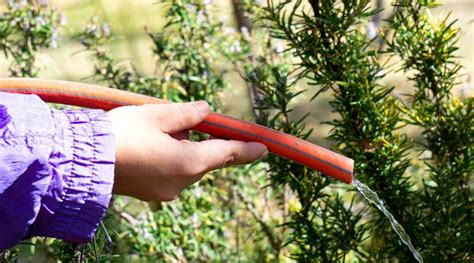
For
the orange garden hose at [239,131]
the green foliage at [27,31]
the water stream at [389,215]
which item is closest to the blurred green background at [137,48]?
the green foliage at [27,31]

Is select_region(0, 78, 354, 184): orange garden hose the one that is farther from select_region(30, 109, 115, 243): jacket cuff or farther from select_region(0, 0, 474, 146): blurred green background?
select_region(0, 0, 474, 146): blurred green background

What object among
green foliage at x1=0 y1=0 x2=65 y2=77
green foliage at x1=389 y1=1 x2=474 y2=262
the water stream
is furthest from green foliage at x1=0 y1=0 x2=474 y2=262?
green foliage at x1=0 y1=0 x2=65 y2=77

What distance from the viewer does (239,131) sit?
4.25ft

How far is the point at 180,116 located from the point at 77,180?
23 cm

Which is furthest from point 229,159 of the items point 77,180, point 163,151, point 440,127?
point 440,127

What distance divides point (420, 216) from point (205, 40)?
0.91m

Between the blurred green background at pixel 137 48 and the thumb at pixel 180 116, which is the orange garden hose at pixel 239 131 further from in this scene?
the blurred green background at pixel 137 48

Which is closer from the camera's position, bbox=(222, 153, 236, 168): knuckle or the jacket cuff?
the jacket cuff

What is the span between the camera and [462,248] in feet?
5.34

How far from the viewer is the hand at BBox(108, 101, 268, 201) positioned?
1.16m

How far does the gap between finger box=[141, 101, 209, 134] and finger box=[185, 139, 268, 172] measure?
37mm

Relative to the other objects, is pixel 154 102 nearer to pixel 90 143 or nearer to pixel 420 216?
pixel 90 143

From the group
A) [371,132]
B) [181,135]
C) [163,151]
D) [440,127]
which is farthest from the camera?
[440,127]

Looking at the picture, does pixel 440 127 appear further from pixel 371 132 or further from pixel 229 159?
pixel 229 159
